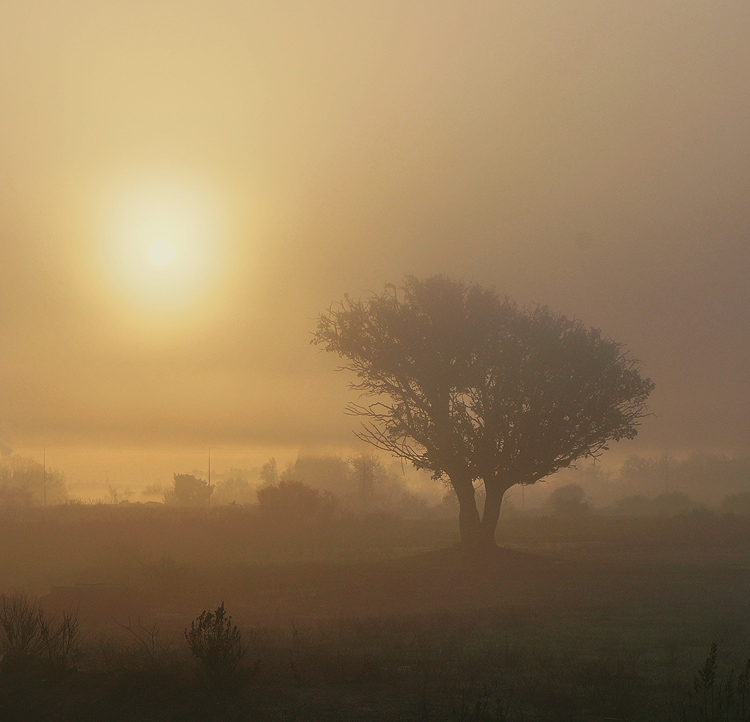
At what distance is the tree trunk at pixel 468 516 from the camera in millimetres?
32594

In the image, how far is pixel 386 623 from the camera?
737 inches

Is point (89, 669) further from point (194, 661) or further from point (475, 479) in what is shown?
point (475, 479)

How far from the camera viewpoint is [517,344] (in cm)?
3269

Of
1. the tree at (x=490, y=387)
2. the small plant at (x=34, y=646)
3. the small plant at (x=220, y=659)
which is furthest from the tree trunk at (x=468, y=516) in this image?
the small plant at (x=34, y=646)

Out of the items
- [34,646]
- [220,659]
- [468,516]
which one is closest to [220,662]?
[220,659]

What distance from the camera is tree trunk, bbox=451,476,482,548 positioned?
3259 centimetres

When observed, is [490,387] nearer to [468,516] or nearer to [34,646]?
[468,516]

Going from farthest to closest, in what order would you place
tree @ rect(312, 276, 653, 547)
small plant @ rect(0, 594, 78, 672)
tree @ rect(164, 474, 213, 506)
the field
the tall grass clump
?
1. tree @ rect(164, 474, 213, 506)
2. tree @ rect(312, 276, 653, 547)
3. small plant @ rect(0, 594, 78, 672)
4. the tall grass clump
5. the field

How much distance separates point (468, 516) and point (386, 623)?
588 inches

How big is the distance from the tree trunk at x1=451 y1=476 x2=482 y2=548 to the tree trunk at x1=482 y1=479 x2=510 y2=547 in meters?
0.26

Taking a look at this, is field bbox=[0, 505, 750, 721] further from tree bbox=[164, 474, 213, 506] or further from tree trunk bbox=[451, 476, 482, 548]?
tree bbox=[164, 474, 213, 506]

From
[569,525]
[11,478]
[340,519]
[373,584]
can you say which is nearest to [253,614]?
[373,584]

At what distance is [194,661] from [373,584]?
598 inches

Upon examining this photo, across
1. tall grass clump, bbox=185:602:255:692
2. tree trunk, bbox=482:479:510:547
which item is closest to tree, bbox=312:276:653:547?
tree trunk, bbox=482:479:510:547
